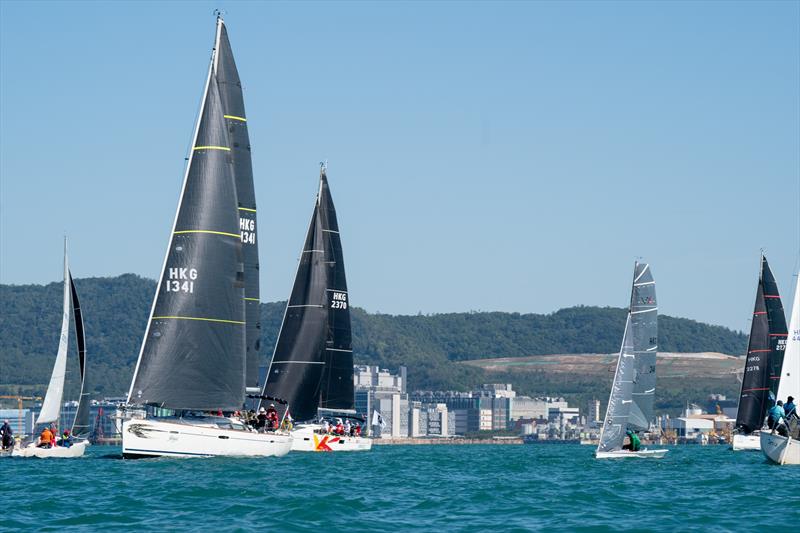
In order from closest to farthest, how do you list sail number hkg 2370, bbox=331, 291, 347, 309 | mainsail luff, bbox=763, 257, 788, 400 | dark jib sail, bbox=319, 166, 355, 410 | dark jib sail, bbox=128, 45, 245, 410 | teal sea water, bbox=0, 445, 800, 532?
teal sea water, bbox=0, 445, 800, 532 < dark jib sail, bbox=128, 45, 245, 410 < dark jib sail, bbox=319, 166, 355, 410 < sail number hkg 2370, bbox=331, 291, 347, 309 < mainsail luff, bbox=763, 257, 788, 400

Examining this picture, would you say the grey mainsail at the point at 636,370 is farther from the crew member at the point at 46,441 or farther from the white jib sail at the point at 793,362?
the crew member at the point at 46,441

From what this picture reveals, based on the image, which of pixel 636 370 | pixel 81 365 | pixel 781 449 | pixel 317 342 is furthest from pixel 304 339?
pixel 781 449

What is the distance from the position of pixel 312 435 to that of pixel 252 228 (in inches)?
635

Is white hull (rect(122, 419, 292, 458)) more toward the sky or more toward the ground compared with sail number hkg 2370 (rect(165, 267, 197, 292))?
more toward the ground

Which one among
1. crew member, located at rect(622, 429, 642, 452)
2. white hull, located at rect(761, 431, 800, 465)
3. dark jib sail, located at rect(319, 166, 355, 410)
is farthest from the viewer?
dark jib sail, located at rect(319, 166, 355, 410)

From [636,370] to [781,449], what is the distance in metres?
13.2

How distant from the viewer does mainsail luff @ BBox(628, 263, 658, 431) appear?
59031 mm

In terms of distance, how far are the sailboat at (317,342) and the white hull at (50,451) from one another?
1029 cm

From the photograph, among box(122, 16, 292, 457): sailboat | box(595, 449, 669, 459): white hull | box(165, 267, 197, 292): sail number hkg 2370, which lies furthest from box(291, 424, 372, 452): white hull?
box(165, 267, 197, 292): sail number hkg 2370

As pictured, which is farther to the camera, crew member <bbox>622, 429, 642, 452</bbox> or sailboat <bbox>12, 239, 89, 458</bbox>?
sailboat <bbox>12, 239, 89, 458</bbox>

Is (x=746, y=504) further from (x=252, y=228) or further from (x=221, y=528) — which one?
(x=252, y=228)

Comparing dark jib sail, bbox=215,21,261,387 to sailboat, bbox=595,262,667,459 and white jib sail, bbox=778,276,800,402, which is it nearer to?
sailboat, bbox=595,262,667,459

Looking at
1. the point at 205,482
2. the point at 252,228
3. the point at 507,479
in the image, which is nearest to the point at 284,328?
the point at 252,228

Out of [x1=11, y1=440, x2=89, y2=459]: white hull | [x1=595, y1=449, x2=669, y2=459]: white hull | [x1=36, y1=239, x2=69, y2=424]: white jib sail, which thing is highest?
[x1=36, y1=239, x2=69, y2=424]: white jib sail
